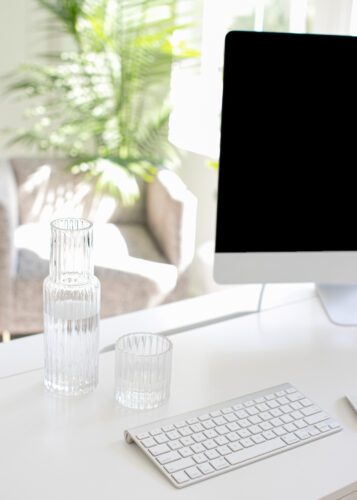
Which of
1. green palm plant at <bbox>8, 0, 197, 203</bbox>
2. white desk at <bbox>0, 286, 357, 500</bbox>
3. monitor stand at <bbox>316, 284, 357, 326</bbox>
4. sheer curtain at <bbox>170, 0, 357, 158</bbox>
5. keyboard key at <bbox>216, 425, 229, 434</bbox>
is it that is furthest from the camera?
green palm plant at <bbox>8, 0, 197, 203</bbox>

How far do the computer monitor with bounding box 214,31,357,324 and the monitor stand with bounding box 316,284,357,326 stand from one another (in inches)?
3.7

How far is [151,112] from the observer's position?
3.55 m

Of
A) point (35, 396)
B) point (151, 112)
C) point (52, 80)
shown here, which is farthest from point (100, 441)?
point (151, 112)

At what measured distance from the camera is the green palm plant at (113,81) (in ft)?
10.1

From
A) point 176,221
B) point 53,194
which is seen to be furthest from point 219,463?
point 53,194

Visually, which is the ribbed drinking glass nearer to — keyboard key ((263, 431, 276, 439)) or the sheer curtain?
keyboard key ((263, 431, 276, 439))

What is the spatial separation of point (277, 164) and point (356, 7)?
1.19 metres

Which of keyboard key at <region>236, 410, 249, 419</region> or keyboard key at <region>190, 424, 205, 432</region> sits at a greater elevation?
keyboard key at <region>236, 410, 249, 419</region>

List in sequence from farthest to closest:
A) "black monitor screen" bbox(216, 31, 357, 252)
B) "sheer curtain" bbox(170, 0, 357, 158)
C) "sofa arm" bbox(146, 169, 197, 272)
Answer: "sofa arm" bbox(146, 169, 197, 272), "sheer curtain" bbox(170, 0, 357, 158), "black monitor screen" bbox(216, 31, 357, 252)

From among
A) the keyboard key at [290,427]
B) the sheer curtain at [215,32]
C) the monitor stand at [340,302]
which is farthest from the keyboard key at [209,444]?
the sheer curtain at [215,32]

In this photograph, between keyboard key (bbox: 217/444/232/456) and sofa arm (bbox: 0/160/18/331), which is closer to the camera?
keyboard key (bbox: 217/444/232/456)

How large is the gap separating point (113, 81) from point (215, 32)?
469mm

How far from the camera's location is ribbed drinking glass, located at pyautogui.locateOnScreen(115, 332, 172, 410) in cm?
106

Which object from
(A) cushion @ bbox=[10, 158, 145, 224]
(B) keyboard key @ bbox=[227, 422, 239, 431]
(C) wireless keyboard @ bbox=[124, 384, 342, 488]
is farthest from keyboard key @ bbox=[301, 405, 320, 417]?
(A) cushion @ bbox=[10, 158, 145, 224]
